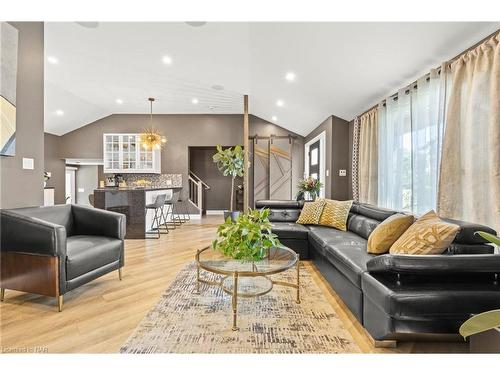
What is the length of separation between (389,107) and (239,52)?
2.30m

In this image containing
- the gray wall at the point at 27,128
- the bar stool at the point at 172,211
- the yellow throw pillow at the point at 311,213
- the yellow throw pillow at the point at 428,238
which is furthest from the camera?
the bar stool at the point at 172,211

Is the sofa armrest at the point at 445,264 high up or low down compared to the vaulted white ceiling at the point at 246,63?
down

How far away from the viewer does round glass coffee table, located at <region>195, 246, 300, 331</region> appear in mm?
1953

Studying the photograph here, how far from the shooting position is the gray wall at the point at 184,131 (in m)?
7.91

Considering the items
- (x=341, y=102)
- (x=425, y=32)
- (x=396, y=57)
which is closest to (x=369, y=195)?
(x=341, y=102)

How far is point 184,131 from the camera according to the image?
7.92 metres

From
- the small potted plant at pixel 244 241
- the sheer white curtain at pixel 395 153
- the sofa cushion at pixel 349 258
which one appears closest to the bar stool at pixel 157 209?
the small potted plant at pixel 244 241

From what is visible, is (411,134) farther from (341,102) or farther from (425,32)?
(341,102)

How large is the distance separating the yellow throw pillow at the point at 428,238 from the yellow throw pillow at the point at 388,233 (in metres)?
0.19

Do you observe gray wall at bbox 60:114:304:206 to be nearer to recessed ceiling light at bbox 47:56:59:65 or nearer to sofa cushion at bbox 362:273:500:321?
recessed ceiling light at bbox 47:56:59:65

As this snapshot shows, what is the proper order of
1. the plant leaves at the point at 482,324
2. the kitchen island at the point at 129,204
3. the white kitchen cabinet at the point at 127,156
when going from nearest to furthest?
the plant leaves at the point at 482,324 < the kitchen island at the point at 129,204 < the white kitchen cabinet at the point at 127,156

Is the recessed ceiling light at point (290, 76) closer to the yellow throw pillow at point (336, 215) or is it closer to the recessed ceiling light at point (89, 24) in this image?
the yellow throw pillow at point (336, 215)

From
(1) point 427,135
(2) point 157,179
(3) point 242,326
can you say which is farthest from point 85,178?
(1) point 427,135

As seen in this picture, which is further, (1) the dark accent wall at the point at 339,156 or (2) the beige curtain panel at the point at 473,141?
(1) the dark accent wall at the point at 339,156
